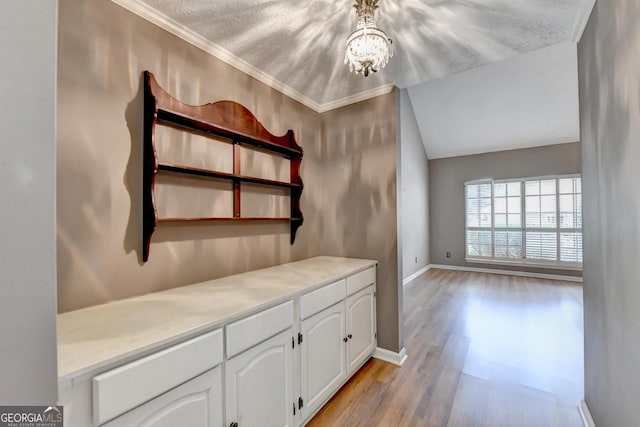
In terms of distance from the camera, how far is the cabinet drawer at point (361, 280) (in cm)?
206

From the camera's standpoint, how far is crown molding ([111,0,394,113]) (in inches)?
58.4

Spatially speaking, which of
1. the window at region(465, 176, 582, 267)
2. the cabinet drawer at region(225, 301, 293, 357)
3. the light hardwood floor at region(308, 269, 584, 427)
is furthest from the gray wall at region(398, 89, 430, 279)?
the cabinet drawer at region(225, 301, 293, 357)

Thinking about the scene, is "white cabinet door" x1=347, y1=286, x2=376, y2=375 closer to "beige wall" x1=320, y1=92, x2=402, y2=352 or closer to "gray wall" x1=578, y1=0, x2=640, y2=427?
"beige wall" x1=320, y1=92, x2=402, y2=352

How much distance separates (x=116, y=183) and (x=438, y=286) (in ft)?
16.2

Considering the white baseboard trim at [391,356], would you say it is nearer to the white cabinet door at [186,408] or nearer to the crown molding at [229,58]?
the white cabinet door at [186,408]

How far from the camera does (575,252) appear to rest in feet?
16.3

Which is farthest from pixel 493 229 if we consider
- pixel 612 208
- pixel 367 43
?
pixel 367 43

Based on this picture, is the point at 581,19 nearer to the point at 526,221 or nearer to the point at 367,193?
the point at 367,193

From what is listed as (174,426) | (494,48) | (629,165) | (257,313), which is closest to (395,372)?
(257,313)

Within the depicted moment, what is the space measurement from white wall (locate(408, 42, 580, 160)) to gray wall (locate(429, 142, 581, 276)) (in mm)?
206

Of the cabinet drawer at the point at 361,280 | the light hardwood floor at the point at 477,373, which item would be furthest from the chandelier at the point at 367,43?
the light hardwood floor at the point at 477,373

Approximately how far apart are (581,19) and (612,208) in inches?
46.2

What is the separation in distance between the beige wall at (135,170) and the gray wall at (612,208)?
1.25m

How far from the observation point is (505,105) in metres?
4.52
